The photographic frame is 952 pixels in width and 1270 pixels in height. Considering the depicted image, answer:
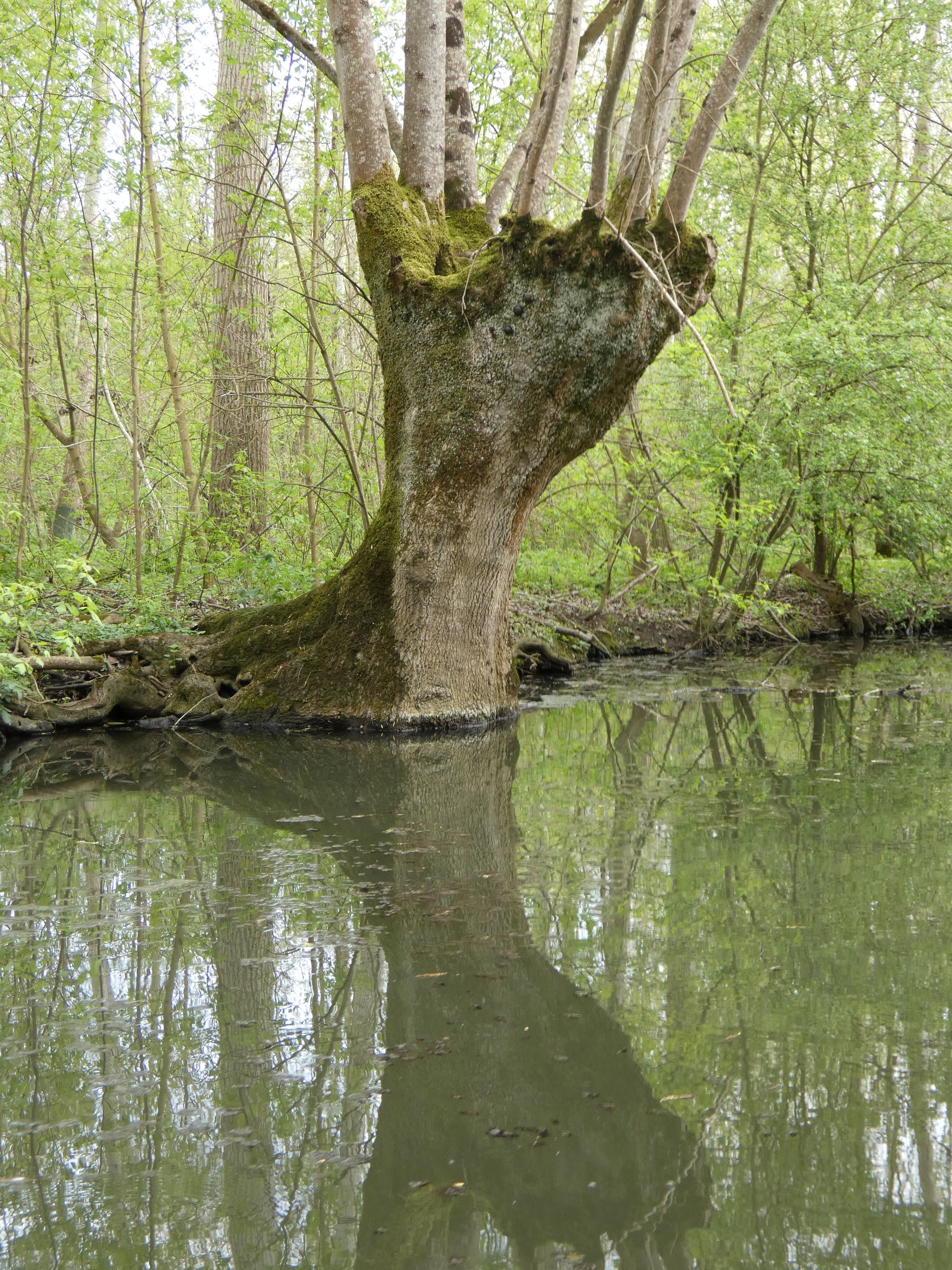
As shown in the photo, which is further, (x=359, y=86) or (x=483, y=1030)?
(x=359, y=86)

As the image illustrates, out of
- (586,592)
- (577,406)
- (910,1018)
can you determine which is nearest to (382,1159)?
(910,1018)

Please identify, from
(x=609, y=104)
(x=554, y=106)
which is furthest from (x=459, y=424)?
(x=609, y=104)

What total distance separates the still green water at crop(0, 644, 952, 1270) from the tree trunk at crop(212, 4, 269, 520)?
6.08 metres

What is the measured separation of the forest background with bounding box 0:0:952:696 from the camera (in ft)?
31.0


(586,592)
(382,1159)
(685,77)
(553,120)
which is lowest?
(382,1159)

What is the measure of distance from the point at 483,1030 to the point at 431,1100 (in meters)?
0.34

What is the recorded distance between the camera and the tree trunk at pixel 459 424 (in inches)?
267

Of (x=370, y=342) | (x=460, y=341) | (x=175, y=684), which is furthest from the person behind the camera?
(x=370, y=342)


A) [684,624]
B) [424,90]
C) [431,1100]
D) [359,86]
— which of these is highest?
[359,86]

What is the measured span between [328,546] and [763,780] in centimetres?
696

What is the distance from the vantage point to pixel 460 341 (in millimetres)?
6973

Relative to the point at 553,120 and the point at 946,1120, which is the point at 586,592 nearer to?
the point at 553,120

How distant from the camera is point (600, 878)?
3.74 meters

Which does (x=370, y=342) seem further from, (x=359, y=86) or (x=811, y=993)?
(x=811, y=993)
